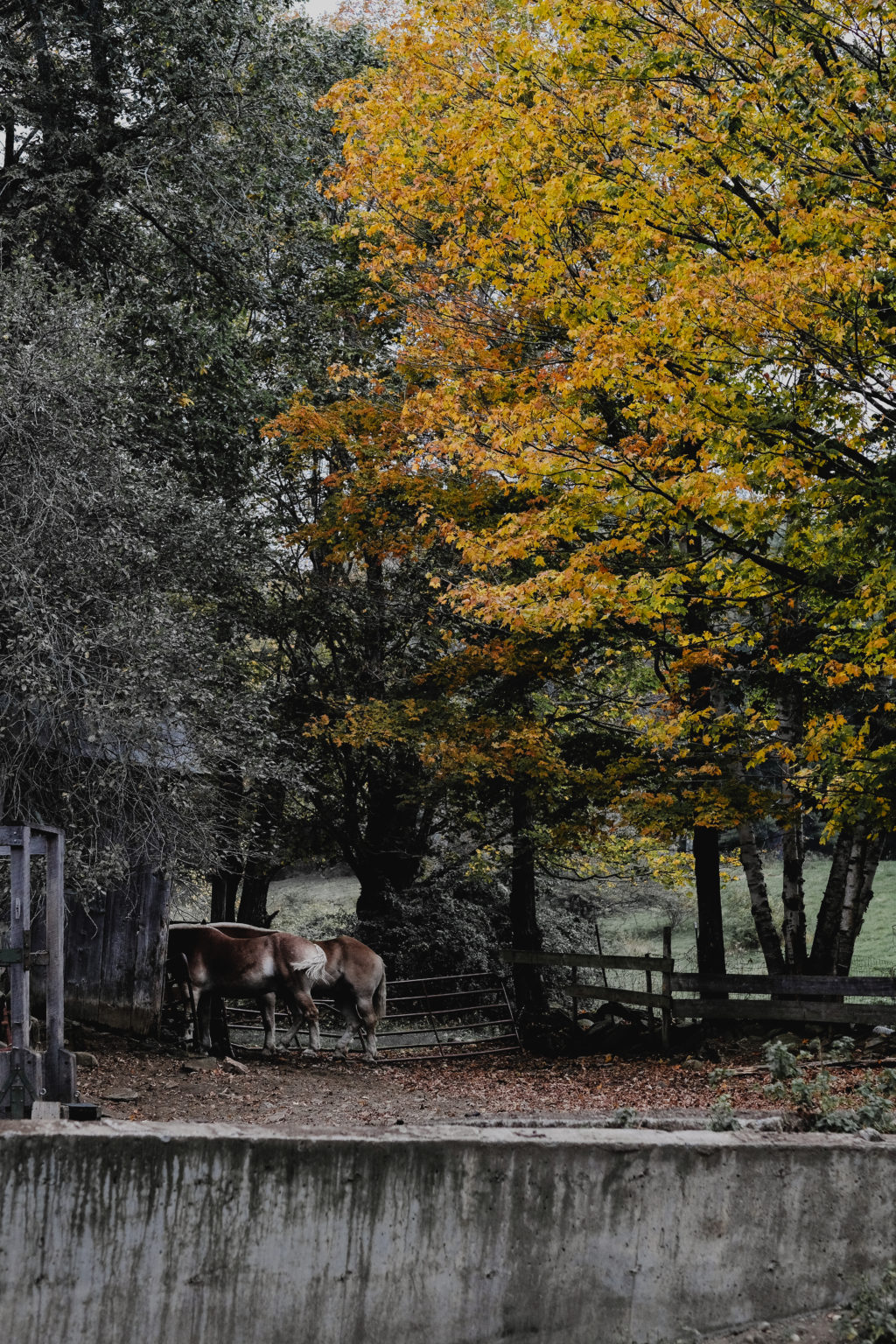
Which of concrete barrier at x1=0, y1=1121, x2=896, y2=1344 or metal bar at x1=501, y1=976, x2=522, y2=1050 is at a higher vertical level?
concrete barrier at x1=0, y1=1121, x2=896, y2=1344

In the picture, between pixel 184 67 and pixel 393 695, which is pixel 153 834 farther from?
pixel 184 67

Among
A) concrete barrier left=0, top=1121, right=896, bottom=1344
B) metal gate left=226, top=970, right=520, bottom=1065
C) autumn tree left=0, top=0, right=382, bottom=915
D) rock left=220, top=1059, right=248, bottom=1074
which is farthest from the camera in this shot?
metal gate left=226, top=970, right=520, bottom=1065

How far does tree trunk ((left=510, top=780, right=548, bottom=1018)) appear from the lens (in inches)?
693

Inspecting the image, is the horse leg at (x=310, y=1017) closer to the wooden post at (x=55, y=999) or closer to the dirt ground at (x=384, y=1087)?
the dirt ground at (x=384, y=1087)

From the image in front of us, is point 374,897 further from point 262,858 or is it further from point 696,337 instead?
point 696,337

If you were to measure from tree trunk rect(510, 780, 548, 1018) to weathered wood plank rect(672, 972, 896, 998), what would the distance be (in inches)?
165

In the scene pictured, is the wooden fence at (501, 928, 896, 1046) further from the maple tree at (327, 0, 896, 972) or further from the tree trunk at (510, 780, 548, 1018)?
the tree trunk at (510, 780, 548, 1018)

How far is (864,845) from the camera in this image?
13.4 metres

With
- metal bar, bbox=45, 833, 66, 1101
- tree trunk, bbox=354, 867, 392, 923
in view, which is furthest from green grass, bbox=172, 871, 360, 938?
metal bar, bbox=45, 833, 66, 1101

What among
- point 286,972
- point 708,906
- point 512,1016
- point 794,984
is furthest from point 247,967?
point 794,984

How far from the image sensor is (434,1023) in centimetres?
1862

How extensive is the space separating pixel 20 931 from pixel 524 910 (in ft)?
41.6

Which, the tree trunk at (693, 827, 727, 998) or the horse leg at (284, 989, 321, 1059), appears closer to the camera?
the horse leg at (284, 989, 321, 1059)

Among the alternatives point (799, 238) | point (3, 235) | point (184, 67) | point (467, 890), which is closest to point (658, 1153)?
point (799, 238)
